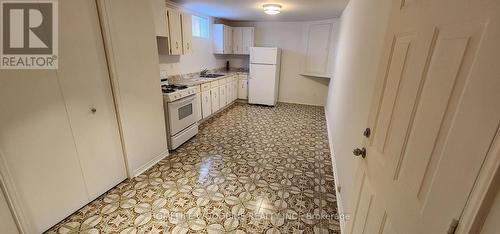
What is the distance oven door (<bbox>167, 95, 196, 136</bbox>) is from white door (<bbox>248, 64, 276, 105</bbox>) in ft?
7.85

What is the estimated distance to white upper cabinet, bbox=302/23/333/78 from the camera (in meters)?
5.20

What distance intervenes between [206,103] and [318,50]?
3.12 metres

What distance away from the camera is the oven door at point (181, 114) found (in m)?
3.08

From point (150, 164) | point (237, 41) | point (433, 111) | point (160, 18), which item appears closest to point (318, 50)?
point (237, 41)

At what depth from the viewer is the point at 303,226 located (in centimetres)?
A: 189

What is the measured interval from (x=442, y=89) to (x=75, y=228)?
258cm

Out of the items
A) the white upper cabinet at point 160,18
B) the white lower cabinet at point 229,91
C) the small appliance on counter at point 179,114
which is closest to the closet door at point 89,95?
the small appliance on counter at point 179,114

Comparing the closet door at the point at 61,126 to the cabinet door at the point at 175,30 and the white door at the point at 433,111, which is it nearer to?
the cabinet door at the point at 175,30

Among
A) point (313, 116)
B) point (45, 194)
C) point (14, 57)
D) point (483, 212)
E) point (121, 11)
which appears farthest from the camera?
point (313, 116)

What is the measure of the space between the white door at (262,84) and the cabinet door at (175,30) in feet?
7.36

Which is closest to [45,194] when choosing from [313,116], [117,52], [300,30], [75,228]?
[75,228]

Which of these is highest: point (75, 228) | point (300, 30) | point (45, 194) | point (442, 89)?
point (300, 30)

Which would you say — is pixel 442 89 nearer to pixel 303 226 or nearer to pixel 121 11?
pixel 303 226

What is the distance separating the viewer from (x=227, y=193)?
2301 mm
